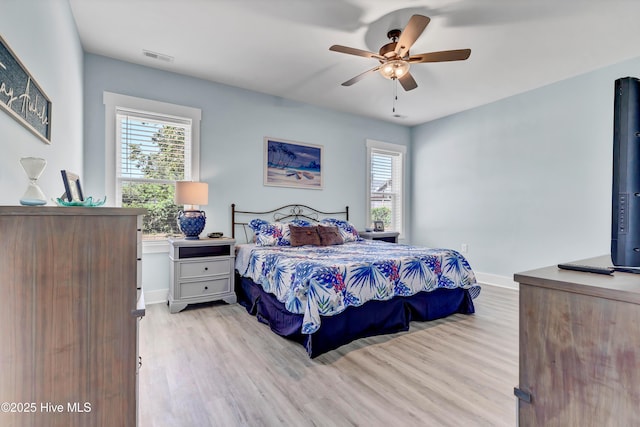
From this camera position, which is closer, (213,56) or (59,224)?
(59,224)

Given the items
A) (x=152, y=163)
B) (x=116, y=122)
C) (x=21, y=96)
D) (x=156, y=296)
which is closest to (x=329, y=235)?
(x=156, y=296)

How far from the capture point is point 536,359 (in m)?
0.90

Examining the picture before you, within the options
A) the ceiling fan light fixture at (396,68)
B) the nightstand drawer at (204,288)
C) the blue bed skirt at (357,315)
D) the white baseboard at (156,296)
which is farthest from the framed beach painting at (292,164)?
the ceiling fan light fixture at (396,68)

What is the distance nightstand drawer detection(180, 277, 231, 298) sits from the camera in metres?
3.25

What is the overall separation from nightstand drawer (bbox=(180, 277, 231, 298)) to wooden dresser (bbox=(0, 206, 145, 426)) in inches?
85.2

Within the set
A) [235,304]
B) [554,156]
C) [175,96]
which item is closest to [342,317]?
[235,304]

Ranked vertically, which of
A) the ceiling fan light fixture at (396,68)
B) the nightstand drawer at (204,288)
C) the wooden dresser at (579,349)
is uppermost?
the ceiling fan light fixture at (396,68)

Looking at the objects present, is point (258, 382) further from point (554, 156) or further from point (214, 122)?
point (554, 156)

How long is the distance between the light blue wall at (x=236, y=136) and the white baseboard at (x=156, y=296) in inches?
2.1

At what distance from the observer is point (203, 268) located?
11.0 ft

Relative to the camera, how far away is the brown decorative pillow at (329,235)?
3875 millimetres

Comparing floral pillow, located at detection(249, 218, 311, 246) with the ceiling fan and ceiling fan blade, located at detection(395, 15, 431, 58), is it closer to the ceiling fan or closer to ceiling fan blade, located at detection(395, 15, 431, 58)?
the ceiling fan

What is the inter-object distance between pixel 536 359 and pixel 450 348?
1688 millimetres

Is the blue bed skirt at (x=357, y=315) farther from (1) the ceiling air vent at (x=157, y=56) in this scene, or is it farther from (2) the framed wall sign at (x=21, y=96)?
(1) the ceiling air vent at (x=157, y=56)
